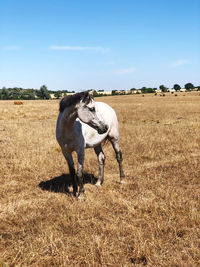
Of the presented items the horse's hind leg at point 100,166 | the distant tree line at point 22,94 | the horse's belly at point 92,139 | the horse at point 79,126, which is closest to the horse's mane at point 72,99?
the horse at point 79,126

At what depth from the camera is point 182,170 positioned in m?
7.89

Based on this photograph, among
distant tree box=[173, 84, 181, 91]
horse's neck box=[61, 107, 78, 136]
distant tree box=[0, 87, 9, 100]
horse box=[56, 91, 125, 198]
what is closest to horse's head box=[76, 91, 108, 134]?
horse box=[56, 91, 125, 198]

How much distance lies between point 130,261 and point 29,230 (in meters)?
2.00

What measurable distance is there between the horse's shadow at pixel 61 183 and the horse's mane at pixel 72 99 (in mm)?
2510

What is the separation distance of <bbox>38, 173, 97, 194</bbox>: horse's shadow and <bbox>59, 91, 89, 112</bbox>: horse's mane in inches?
98.8

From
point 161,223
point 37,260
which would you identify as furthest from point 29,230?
Result: point 161,223

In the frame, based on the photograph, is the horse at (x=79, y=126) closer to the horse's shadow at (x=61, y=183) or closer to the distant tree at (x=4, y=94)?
the horse's shadow at (x=61, y=183)

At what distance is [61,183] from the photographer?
23.3 feet

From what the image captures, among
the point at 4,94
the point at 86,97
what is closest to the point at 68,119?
the point at 86,97

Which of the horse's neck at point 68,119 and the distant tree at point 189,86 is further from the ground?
the distant tree at point 189,86

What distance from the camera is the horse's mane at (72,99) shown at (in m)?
5.06

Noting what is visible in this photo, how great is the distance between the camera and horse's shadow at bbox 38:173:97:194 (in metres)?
6.55

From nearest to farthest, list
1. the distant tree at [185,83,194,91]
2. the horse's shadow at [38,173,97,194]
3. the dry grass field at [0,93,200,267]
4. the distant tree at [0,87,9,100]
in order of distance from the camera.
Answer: the dry grass field at [0,93,200,267] < the horse's shadow at [38,173,97,194] < the distant tree at [0,87,9,100] < the distant tree at [185,83,194,91]

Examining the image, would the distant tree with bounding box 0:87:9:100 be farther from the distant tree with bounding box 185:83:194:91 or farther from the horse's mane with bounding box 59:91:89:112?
the horse's mane with bounding box 59:91:89:112
